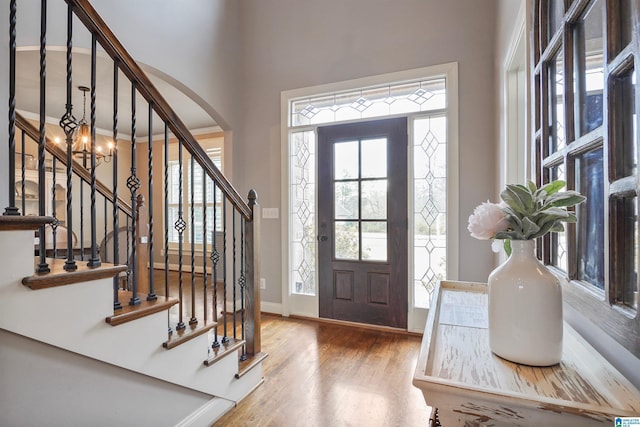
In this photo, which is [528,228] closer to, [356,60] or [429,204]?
[429,204]

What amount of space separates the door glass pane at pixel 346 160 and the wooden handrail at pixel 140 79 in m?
1.44

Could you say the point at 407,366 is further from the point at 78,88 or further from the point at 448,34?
the point at 78,88

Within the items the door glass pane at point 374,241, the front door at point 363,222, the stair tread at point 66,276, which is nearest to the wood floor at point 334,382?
the front door at point 363,222

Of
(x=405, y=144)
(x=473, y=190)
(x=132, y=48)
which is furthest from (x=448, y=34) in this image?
(x=132, y=48)

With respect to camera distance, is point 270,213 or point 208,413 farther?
point 270,213

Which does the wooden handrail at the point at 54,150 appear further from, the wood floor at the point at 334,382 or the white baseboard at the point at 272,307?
the white baseboard at the point at 272,307

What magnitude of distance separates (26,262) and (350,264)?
2438 mm

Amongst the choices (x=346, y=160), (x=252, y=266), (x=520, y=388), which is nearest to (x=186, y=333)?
(x=252, y=266)

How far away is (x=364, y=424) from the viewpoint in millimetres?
1635

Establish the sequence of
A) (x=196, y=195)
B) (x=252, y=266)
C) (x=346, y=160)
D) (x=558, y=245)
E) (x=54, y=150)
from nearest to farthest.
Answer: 1. (x=558, y=245)
2. (x=54, y=150)
3. (x=252, y=266)
4. (x=346, y=160)
5. (x=196, y=195)

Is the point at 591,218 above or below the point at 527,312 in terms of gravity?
above

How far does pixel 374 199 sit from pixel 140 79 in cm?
212

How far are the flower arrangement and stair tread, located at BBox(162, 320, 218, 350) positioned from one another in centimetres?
127

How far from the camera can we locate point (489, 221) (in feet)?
2.41
